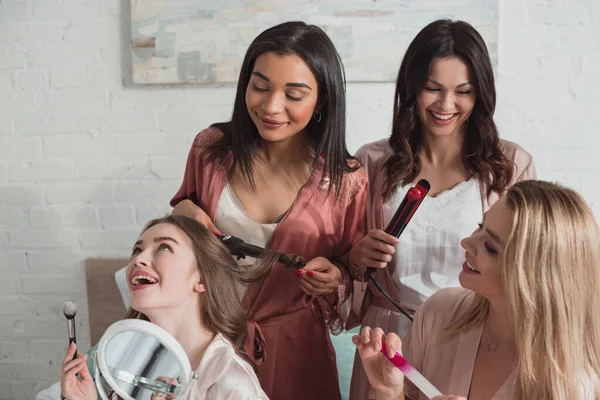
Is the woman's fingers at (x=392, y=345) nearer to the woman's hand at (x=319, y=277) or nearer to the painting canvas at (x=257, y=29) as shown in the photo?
the woman's hand at (x=319, y=277)

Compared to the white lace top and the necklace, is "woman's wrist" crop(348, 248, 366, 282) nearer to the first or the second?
the white lace top

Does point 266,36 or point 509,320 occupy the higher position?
point 266,36

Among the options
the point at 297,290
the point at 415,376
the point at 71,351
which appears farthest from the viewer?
the point at 297,290

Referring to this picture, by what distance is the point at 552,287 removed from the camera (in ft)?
3.68

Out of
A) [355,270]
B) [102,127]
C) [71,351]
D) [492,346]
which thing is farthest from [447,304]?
[102,127]

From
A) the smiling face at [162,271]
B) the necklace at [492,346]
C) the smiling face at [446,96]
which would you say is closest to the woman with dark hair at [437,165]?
the smiling face at [446,96]

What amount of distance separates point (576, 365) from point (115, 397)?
753 mm

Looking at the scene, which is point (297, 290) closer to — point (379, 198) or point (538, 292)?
point (379, 198)

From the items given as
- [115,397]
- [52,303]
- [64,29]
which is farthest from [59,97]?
[115,397]

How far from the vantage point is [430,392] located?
102cm

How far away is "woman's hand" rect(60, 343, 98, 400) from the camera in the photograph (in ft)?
3.79

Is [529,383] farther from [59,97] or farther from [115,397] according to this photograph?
Answer: [59,97]

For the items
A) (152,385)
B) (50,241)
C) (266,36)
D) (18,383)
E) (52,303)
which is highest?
(266,36)

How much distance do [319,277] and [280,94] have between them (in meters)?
0.37
